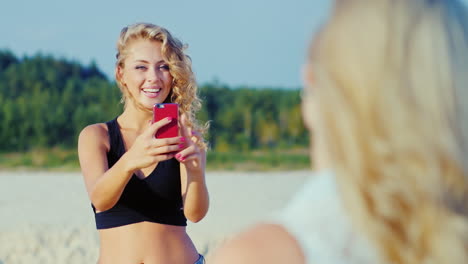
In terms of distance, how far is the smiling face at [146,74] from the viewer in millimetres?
3744

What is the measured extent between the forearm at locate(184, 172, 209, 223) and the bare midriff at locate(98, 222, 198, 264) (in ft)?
0.44

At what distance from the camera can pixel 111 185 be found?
331 cm

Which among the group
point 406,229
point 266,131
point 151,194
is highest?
point 406,229

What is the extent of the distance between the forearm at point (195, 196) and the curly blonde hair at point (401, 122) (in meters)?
2.35

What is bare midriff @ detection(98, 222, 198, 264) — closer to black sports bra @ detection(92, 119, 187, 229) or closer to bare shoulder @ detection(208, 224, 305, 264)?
black sports bra @ detection(92, 119, 187, 229)

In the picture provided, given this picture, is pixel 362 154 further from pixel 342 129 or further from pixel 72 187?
pixel 72 187

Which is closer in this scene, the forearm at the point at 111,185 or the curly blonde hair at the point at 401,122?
the curly blonde hair at the point at 401,122

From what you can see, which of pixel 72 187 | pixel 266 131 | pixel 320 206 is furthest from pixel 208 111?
pixel 320 206

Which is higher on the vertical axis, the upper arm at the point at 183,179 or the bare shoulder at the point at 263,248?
the bare shoulder at the point at 263,248

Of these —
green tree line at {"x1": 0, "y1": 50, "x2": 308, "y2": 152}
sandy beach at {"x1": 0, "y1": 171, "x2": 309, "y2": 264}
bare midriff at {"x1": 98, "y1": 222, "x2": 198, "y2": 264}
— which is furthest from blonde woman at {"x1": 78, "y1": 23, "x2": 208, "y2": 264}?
green tree line at {"x1": 0, "y1": 50, "x2": 308, "y2": 152}

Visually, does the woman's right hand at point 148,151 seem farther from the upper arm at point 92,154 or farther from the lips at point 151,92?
the lips at point 151,92

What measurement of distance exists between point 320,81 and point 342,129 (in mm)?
101

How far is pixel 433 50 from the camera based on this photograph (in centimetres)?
123

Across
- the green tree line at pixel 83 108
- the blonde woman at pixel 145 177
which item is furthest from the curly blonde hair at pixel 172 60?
the green tree line at pixel 83 108
